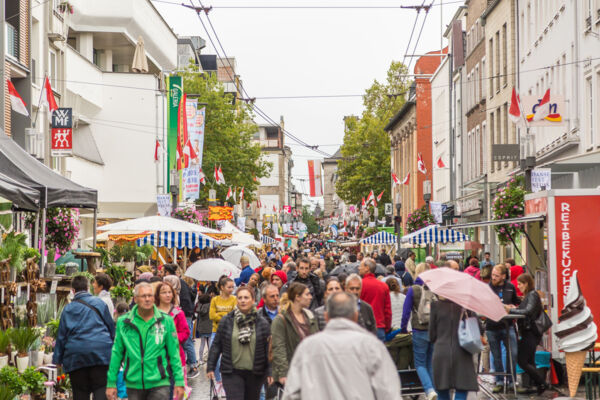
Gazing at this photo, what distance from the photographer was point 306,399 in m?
6.13

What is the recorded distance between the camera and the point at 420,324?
1315 centimetres

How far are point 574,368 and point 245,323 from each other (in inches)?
191

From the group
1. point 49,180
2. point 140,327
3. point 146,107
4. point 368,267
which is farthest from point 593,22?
point 146,107

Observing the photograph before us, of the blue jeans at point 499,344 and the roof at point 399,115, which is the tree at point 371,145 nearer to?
the roof at point 399,115

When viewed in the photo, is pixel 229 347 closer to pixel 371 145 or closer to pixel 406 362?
pixel 406 362

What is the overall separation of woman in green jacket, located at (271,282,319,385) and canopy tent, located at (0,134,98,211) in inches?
207

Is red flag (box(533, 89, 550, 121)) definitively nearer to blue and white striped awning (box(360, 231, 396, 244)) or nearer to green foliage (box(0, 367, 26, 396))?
blue and white striped awning (box(360, 231, 396, 244))

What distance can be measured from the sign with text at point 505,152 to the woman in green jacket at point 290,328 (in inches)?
918

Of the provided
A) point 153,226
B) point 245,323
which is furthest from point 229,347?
point 153,226

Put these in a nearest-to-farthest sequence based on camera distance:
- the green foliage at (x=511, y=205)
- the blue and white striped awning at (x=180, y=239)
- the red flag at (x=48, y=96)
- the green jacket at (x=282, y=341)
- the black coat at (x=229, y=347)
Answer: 1. the green jacket at (x=282, y=341)
2. the black coat at (x=229, y=347)
3. the red flag at (x=48, y=96)
4. the blue and white striped awning at (x=180, y=239)
5. the green foliage at (x=511, y=205)

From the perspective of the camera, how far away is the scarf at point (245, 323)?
9823mm

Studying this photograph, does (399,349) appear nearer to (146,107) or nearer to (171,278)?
(171,278)

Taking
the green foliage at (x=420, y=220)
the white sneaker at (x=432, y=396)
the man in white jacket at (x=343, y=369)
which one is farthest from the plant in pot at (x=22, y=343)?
the green foliage at (x=420, y=220)

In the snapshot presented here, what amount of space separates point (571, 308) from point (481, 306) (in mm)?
2415
